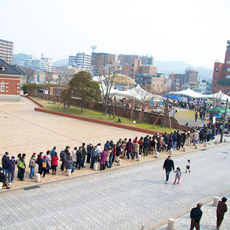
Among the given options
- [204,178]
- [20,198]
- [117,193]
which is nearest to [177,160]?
[204,178]

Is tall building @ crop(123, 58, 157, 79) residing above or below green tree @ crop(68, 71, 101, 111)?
above

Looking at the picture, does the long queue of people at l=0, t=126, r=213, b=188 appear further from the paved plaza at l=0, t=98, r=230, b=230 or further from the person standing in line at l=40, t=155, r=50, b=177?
the paved plaza at l=0, t=98, r=230, b=230

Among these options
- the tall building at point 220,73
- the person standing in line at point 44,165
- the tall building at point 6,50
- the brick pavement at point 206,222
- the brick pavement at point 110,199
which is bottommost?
the brick pavement at point 110,199

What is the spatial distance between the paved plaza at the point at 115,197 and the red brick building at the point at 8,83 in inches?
1027

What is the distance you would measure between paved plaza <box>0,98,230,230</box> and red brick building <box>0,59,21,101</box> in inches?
1027

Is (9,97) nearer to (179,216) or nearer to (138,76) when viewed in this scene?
(179,216)

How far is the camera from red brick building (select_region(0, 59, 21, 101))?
4017 centimetres

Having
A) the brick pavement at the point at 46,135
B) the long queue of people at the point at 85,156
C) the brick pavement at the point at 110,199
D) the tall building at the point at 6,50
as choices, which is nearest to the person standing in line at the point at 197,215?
the brick pavement at the point at 110,199

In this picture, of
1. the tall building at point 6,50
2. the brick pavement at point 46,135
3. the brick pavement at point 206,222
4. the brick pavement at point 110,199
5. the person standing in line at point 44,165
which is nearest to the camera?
the brick pavement at point 110,199

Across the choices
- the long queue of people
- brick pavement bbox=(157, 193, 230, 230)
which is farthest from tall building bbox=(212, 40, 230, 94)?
brick pavement bbox=(157, 193, 230, 230)

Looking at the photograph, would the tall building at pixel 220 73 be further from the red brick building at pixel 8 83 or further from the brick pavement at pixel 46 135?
the brick pavement at pixel 46 135

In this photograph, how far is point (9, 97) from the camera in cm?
4047

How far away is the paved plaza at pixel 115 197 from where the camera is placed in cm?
768

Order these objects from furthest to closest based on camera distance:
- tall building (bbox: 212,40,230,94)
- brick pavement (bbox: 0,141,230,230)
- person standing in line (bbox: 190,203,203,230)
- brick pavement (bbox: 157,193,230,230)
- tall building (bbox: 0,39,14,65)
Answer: tall building (bbox: 0,39,14,65) < tall building (bbox: 212,40,230,94) < brick pavement (bbox: 157,193,230,230) < brick pavement (bbox: 0,141,230,230) < person standing in line (bbox: 190,203,203,230)
